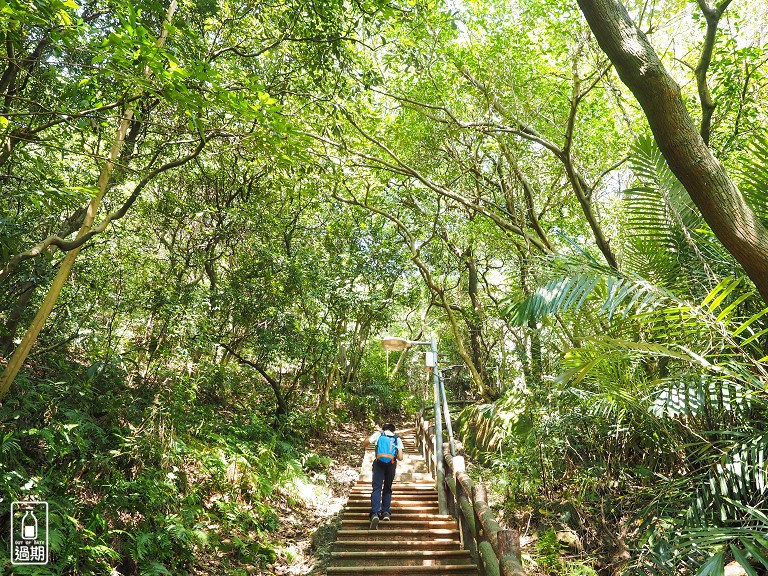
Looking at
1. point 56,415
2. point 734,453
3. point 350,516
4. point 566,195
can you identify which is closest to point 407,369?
point 566,195

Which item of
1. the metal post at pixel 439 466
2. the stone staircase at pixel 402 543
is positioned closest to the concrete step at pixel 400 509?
the stone staircase at pixel 402 543

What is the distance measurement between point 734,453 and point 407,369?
22.4 m

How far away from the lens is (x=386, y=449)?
6.92m

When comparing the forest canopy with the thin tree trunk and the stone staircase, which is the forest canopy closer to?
the thin tree trunk

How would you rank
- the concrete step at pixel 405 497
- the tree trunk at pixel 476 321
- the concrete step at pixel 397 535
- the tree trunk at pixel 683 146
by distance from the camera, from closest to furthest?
the tree trunk at pixel 683 146
the concrete step at pixel 397 535
the concrete step at pixel 405 497
the tree trunk at pixel 476 321

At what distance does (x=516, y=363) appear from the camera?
12102mm

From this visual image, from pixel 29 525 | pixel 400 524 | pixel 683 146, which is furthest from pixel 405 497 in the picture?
pixel 683 146

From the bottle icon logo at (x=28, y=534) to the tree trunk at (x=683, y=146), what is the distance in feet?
20.3

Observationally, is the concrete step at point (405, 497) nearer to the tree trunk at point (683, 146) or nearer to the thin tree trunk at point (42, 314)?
the thin tree trunk at point (42, 314)

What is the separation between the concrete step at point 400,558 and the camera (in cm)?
555

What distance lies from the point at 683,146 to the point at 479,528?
4179 mm

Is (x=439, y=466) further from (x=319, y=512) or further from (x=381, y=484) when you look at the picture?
(x=319, y=512)

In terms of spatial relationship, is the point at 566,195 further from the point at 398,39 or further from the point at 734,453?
the point at 734,453

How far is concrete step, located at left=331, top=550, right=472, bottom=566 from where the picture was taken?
219 inches
